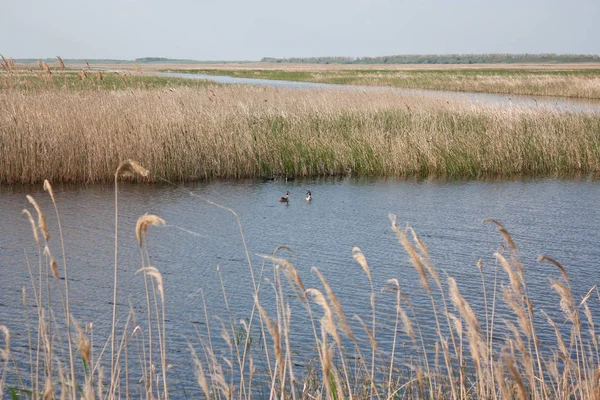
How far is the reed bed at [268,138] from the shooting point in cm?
1278

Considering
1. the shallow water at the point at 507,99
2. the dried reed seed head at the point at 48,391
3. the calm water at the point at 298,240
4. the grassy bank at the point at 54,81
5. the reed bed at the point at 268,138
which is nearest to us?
the dried reed seed head at the point at 48,391

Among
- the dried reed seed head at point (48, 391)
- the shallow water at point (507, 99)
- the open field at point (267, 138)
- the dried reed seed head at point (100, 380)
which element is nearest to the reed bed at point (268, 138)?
the open field at point (267, 138)

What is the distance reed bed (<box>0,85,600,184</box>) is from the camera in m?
12.8

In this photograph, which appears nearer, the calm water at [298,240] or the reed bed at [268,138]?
the calm water at [298,240]

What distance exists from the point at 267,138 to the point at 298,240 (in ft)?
18.1

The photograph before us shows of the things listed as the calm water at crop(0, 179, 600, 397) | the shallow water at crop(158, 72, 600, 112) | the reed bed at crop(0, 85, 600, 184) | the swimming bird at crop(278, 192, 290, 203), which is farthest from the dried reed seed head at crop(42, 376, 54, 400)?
the shallow water at crop(158, 72, 600, 112)

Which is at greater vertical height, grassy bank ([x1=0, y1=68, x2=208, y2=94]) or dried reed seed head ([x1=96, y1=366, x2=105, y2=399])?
grassy bank ([x1=0, y1=68, x2=208, y2=94])

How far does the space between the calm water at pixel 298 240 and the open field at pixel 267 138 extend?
58 cm

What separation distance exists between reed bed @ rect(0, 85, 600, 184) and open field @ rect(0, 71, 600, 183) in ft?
0.07

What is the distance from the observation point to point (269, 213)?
11.0 metres

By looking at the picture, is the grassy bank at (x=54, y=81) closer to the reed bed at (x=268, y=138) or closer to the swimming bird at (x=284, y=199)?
the reed bed at (x=268, y=138)

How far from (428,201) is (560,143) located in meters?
4.89

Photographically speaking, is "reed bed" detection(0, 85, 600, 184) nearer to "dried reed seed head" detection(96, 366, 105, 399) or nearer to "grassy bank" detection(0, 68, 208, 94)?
"grassy bank" detection(0, 68, 208, 94)

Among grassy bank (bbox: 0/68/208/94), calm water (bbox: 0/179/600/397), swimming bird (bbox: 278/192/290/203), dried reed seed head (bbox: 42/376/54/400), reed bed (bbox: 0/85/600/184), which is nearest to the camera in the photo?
dried reed seed head (bbox: 42/376/54/400)
